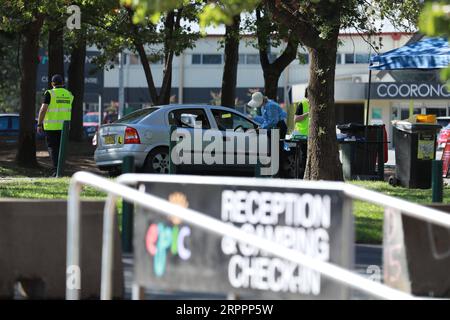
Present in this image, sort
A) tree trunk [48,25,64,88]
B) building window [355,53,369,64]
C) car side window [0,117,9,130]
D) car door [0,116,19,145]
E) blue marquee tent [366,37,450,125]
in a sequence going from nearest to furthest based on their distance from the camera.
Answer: blue marquee tent [366,37,450,125] → tree trunk [48,25,64,88] → car door [0,116,19,145] → car side window [0,117,9,130] → building window [355,53,369,64]

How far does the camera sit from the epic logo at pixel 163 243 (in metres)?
5.55

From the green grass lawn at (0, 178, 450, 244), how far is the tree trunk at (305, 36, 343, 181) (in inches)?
37.0

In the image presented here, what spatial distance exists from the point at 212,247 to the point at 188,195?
39 centimetres

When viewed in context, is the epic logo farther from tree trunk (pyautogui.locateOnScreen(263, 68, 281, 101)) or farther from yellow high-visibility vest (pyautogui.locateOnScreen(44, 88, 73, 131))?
tree trunk (pyautogui.locateOnScreen(263, 68, 281, 101))

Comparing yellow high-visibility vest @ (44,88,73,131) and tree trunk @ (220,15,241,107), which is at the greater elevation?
tree trunk @ (220,15,241,107)

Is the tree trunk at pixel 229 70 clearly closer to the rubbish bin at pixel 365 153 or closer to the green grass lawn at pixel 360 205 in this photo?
the rubbish bin at pixel 365 153

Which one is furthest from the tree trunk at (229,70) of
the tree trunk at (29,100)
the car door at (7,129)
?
the car door at (7,129)

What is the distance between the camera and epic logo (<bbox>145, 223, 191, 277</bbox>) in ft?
18.2

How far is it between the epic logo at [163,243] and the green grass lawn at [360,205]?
10.5ft

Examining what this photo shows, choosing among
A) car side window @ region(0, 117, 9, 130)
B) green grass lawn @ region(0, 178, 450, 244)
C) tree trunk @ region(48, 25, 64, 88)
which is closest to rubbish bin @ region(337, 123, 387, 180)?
green grass lawn @ region(0, 178, 450, 244)

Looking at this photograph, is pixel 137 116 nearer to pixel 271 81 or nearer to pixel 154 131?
pixel 154 131

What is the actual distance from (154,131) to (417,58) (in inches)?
193

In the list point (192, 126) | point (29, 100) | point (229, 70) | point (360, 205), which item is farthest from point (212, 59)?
point (360, 205)
